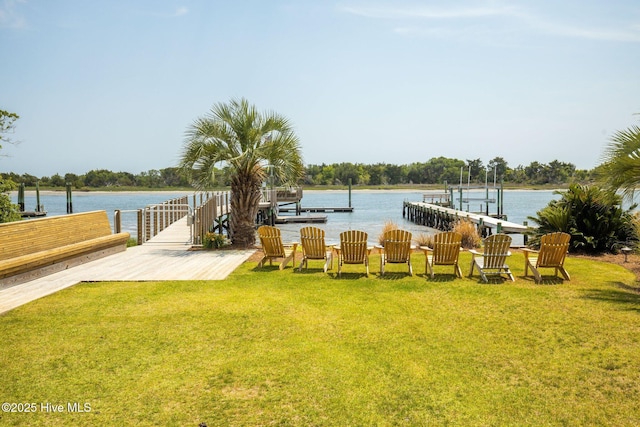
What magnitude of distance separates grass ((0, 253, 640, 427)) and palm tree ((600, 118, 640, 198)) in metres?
1.98

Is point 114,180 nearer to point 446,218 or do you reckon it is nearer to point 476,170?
point 476,170

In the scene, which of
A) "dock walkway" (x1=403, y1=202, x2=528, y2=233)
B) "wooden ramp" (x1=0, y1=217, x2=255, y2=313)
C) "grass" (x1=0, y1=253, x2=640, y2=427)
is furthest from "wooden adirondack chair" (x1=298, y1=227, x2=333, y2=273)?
"dock walkway" (x1=403, y1=202, x2=528, y2=233)

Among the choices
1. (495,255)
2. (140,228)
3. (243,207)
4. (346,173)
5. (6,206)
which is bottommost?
(140,228)

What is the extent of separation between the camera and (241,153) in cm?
1559

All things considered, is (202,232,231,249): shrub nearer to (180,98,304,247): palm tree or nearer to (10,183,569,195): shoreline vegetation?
(180,98,304,247): palm tree

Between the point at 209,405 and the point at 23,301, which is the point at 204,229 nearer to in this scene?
the point at 23,301

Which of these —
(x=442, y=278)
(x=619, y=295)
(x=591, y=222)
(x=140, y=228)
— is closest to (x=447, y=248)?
(x=442, y=278)

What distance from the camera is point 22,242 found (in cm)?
963

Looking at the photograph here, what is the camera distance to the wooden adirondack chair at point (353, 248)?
10551 millimetres

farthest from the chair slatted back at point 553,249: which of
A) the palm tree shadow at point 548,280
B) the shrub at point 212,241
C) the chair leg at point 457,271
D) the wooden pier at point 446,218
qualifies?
the wooden pier at point 446,218

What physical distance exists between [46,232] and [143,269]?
2072 mm

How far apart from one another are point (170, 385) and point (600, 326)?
552 centimetres

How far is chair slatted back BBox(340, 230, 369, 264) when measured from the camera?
→ 10.5 m

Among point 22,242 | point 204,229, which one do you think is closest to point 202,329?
point 22,242
